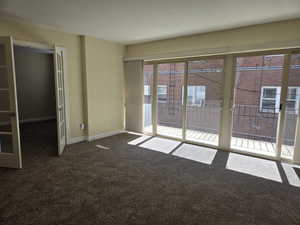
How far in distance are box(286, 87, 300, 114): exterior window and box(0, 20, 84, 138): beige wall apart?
4257 millimetres

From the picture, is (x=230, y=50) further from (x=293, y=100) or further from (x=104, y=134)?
(x=104, y=134)

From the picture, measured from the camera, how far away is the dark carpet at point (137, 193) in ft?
6.27

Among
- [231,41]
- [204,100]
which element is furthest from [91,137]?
[231,41]

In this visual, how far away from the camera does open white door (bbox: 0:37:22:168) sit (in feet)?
8.86

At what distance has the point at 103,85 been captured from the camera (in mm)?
4676

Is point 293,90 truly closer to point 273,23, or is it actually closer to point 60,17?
point 273,23

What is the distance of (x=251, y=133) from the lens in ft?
12.9

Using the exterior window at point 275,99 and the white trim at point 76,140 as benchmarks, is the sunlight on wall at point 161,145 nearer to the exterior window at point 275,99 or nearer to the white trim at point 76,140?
the white trim at point 76,140

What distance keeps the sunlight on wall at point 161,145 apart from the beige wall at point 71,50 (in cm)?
165

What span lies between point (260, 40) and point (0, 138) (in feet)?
15.8

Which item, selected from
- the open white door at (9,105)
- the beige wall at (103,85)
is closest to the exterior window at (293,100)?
the beige wall at (103,85)

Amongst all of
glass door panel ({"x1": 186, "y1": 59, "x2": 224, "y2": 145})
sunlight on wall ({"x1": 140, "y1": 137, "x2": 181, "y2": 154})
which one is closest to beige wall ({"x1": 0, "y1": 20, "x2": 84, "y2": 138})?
sunlight on wall ({"x1": 140, "y1": 137, "x2": 181, "y2": 154})

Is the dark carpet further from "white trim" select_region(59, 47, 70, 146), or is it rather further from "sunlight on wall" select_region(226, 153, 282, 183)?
"white trim" select_region(59, 47, 70, 146)

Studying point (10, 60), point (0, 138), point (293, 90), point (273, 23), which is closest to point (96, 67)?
point (10, 60)
